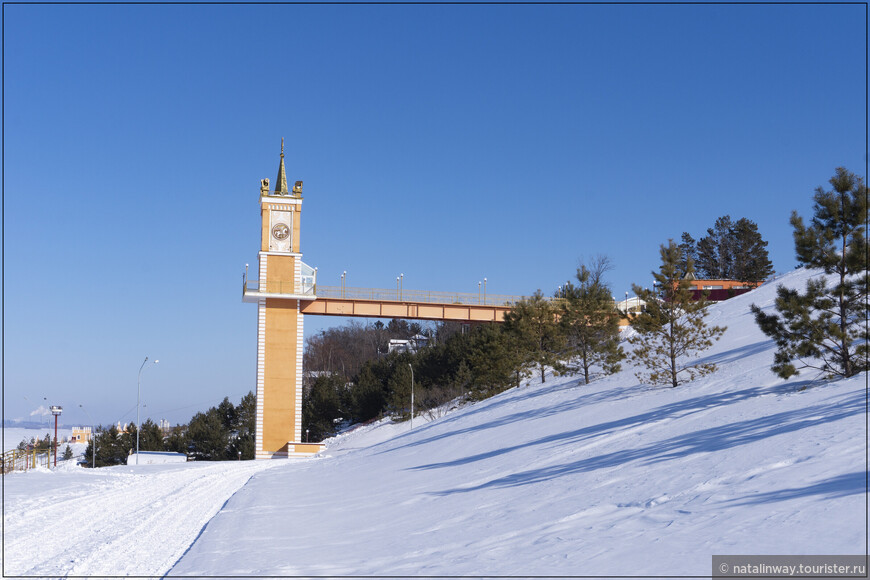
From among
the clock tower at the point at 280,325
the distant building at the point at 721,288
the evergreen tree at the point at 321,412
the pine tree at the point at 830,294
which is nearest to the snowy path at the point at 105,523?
the pine tree at the point at 830,294

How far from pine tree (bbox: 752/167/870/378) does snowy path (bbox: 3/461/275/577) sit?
41.8 ft

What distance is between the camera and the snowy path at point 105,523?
32.0 feet

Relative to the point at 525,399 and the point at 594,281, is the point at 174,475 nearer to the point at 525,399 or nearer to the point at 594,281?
the point at 525,399

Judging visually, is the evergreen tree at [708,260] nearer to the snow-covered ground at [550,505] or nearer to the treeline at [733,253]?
the treeline at [733,253]

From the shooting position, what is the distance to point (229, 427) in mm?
73500

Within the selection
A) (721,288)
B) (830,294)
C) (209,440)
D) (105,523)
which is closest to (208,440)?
Result: (209,440)

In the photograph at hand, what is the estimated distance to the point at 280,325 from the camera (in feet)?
167

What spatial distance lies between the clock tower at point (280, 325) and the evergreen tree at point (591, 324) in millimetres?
23267

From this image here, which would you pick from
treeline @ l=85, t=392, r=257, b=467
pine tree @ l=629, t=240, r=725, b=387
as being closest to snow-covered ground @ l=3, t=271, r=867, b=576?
pine tree @ l=629, t=240, r=725, b=387

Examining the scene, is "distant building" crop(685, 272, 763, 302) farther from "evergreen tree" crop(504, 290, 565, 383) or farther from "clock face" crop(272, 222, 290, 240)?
"clock face" crop(272, 222, 290, 240)

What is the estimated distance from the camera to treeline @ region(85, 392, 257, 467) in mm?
63188

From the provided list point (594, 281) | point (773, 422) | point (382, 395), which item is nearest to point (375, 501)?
point (773, 422)

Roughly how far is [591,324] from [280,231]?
28785 mm

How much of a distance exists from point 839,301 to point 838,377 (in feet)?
5.66
